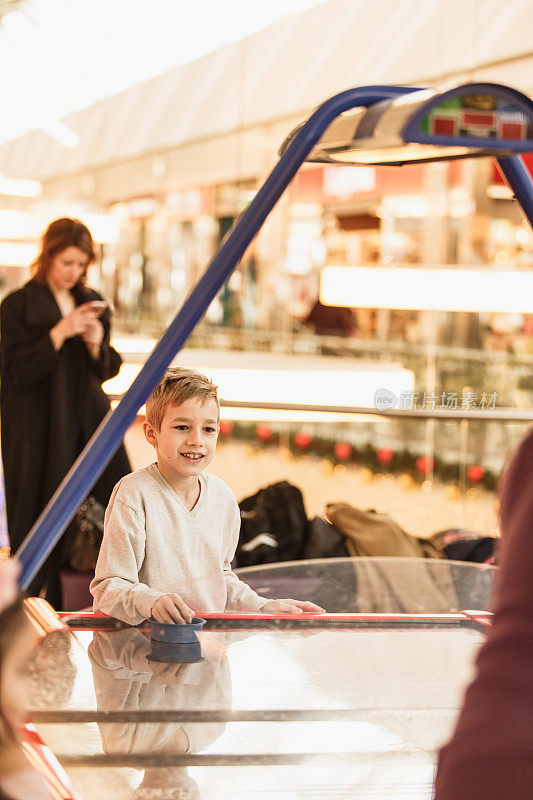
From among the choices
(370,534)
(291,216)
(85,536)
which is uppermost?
(291,216)

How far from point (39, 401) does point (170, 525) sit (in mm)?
1089

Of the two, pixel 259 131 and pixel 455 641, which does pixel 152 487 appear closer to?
pixel 455 641

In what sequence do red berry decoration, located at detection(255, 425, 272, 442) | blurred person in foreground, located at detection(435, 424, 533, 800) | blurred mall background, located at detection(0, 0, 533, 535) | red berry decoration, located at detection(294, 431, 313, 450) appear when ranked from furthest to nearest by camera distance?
1. red berry decoration, located at detection(294, 431, 313, 450)
2. blurred mall background, located at detection(0, 0, 533, 535)
3. red berry decoration, located at detection(255, 425, 272, 442)
4. blurred person in foreground, located at detection(435, 424, 533, 800)

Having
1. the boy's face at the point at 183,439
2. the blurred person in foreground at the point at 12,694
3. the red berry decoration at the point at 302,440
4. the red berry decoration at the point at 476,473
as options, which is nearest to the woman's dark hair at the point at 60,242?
the boy's face at the point at 183,439

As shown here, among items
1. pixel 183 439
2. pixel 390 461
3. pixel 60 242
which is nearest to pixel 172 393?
pixel 183 439

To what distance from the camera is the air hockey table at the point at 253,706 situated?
1564 mm

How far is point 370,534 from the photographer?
147 inches

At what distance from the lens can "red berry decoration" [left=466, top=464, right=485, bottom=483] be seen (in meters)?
6.32

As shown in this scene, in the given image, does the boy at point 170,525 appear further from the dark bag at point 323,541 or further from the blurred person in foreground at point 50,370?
the dark bag at point 323,541

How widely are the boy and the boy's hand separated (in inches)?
4.4

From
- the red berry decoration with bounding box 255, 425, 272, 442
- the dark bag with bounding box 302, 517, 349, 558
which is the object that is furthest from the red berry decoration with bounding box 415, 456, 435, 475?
the dark bag with bounding box 302, 517, 349, 558

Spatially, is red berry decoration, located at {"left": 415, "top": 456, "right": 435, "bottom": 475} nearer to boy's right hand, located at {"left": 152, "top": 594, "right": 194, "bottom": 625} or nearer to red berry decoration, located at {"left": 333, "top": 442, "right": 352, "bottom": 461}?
red berry decoration, located at {"left": 333, "top": 442, "right": 352, "bottom": 461}

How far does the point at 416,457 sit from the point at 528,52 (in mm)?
2217

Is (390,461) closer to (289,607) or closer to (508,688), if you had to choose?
(289,607)
